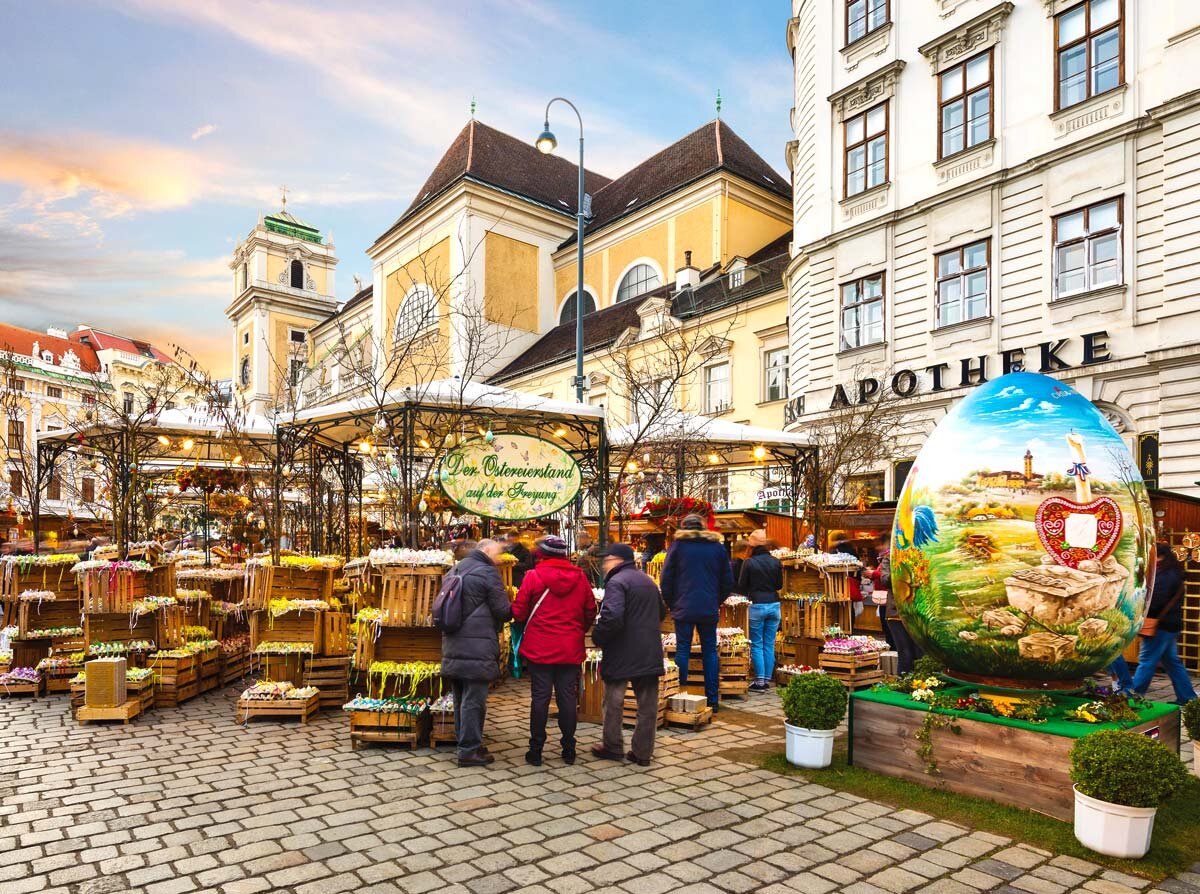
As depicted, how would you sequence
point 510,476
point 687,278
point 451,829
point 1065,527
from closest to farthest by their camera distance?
point 451,829 → point 1065,527 → point 510,476 → point 687,278

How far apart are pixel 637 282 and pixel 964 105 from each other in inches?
808

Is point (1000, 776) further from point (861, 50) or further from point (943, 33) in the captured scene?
point (861, 50)

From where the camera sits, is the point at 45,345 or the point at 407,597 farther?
the point at 45,345

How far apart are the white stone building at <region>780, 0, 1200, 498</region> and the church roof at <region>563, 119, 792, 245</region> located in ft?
38.8

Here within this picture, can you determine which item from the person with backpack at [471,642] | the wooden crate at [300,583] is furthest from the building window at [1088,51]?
the wooden crate at [300,583]

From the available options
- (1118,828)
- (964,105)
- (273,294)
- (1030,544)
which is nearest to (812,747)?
(1118,828)

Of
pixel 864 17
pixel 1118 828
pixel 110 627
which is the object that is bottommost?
pixel 1118 828

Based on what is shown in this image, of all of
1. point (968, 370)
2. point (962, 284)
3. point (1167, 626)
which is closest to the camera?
point (1167, 626)

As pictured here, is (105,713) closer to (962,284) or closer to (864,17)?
(962,284)

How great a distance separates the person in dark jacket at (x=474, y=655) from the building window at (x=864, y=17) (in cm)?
2038

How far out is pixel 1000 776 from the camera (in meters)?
5.42

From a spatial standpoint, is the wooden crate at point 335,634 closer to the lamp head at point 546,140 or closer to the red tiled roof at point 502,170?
the lamp head at point 546,140

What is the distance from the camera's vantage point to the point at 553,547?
6.77 metres

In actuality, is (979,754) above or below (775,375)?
below
